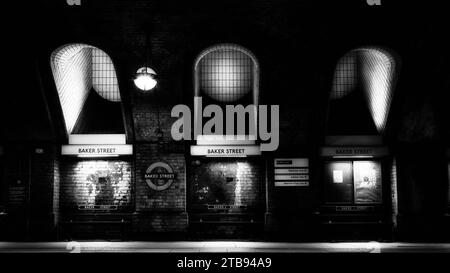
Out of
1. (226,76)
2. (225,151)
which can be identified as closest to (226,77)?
(226,76)

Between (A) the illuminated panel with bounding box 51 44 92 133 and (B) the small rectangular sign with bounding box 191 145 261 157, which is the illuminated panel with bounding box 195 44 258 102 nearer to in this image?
(B) the small rectangular sign with bounding box 191 145 261 157

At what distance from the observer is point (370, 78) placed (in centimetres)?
1599

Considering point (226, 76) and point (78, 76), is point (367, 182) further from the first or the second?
point (78, 76)

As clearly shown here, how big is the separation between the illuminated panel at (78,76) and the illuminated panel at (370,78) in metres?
7.27

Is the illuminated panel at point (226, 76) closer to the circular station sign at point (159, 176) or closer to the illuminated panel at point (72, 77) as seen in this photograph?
the circular station sign at point (159, 176)

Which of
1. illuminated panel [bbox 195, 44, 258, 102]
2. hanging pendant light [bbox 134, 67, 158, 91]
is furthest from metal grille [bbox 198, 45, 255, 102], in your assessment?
hanging pendant light [bbox 134, 67, 158, 91]

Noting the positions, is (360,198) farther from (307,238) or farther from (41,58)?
(41,58)

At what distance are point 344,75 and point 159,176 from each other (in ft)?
22.3

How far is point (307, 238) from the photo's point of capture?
1505 cm

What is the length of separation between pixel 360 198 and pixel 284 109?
3677 mm

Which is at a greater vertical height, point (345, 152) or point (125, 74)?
point (125, 74)

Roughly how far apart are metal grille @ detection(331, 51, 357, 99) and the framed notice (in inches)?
109
